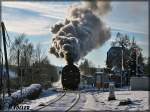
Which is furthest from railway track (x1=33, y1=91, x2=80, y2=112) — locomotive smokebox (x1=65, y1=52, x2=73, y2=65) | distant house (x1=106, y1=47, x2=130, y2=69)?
distant house (x1=106, y1=47, x2=130, y2=69)

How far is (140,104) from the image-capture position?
28469 mm

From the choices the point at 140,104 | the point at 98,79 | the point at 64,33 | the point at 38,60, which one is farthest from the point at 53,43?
the point at 38,60

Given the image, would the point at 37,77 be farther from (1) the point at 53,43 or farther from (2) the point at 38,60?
(1) the point at 53,43

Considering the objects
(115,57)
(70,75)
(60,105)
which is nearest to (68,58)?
(70,75)

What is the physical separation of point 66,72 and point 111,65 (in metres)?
30.7

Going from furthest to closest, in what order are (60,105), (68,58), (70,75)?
1. (68,58)
2. (70,75)
3. (60,105)

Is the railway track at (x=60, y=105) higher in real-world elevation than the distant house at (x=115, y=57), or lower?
lower

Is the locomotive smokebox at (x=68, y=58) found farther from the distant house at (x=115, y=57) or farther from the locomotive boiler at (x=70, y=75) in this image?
the distant house at (x=115, y=57)

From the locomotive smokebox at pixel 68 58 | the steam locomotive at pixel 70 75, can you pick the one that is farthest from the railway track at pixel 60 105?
the locomotive smokebox at pixel 68 58

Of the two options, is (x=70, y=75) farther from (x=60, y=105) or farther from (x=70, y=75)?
(x=60, y=105)

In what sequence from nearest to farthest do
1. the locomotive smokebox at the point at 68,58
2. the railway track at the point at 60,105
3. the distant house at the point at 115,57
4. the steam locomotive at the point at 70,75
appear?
the railway track at the point at 60,105
the steam locomotive at the point at 70,75
the locomotive smokebox at the point at 68,58
the distant house at the point at 115,57

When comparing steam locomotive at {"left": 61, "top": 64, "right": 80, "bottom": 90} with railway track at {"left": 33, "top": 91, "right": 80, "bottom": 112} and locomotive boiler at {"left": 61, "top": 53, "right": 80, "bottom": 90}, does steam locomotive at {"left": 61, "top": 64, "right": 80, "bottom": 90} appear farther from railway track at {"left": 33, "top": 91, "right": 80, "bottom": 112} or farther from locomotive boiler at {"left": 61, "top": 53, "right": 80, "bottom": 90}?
railway track at {"left": 33, "top": 91, "right": 80, "bottom": 112}

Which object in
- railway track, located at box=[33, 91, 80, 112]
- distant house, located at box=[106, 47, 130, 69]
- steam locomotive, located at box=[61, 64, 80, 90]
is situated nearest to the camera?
railway track, located at box=[33, 91, 80, 112]

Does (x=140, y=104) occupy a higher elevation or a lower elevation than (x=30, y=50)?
lower
